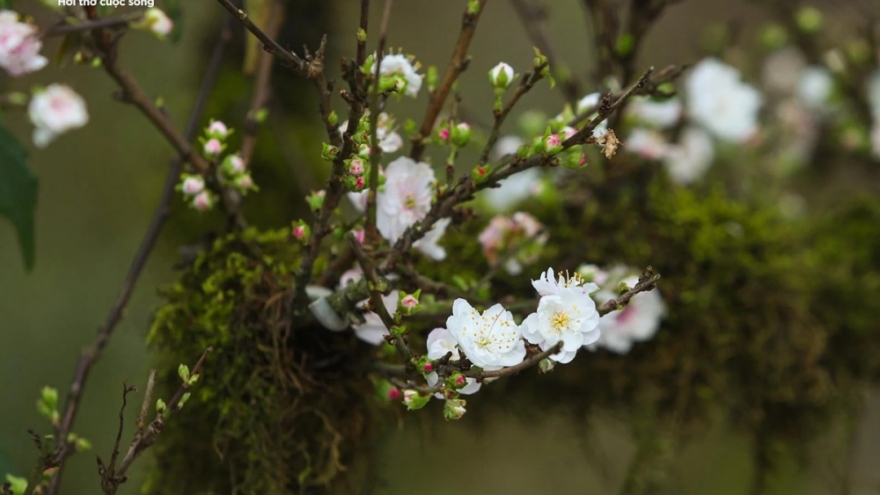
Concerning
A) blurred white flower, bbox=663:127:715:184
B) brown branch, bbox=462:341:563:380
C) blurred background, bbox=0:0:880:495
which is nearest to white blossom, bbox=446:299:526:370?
brown branch, bbox=462:341:563:380

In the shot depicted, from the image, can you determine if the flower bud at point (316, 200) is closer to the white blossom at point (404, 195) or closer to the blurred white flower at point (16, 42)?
the white blossom at point (404, 195)

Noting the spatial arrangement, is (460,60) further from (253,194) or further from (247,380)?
(253,194)

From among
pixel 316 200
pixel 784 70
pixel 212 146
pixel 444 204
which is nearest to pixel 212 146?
pixel 212 146

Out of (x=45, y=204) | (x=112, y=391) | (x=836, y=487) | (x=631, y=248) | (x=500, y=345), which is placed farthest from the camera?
(x=45, y=204)

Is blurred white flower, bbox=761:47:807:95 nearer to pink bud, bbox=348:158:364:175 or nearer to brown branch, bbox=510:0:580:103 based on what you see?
brown branch, bbox=510:0:580:103

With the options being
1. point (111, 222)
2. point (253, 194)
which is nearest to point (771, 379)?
point (253, 194)

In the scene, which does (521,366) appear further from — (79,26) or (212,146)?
(79,26)
